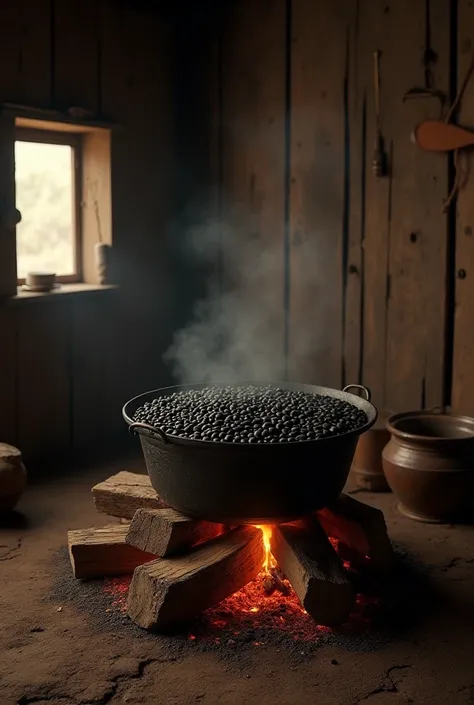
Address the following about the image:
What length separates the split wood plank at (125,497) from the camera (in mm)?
3520

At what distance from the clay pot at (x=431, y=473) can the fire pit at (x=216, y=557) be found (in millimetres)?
610

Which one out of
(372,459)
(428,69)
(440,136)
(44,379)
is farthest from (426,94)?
(44,379)

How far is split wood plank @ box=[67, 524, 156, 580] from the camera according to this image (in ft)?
10.8

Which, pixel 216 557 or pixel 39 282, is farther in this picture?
pixel 39 282

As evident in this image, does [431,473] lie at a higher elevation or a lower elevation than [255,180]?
lower

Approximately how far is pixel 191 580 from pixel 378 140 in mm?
2756

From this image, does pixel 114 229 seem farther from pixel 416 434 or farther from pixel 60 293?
pixel 416 434

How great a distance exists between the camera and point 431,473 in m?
3.95

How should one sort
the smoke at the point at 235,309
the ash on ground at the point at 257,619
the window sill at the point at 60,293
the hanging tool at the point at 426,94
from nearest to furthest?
1. the ash on ground at the point at 257,619
2. the hanging tool at the point at 426,94
3. the window sill at the point at 60,293
4. the smoke at the point at 235,309

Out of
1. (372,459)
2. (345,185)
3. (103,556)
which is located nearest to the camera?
(103,556)

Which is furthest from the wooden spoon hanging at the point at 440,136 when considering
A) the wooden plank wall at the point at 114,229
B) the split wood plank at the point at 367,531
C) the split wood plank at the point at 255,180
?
the split wood plank at the point at 367,531

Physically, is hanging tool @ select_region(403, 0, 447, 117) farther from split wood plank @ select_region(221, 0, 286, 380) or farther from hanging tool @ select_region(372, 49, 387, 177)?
split wood plank @ select_region(221, 0, 286, 380)

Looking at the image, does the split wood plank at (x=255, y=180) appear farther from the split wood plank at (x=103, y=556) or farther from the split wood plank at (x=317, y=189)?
the split wood plank at (x=103, y=556)

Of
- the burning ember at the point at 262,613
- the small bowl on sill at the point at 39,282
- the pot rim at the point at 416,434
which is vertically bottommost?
the burning ember at the point at 262,613
